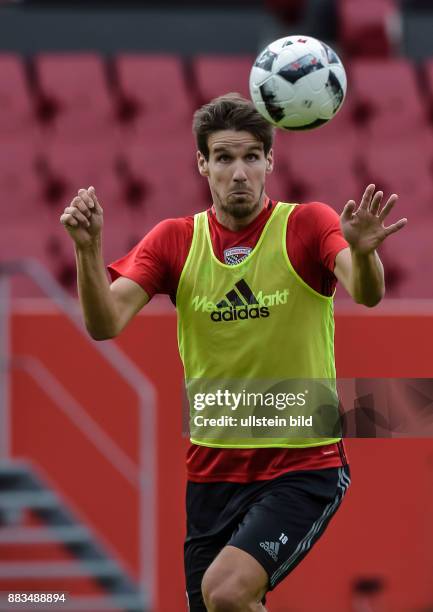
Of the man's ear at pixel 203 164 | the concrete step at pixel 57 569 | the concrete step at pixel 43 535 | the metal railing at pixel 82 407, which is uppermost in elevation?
the man's ear at pixel 203 164

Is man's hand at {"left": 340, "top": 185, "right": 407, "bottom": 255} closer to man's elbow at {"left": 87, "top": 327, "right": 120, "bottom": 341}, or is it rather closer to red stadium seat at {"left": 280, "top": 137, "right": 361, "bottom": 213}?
man's elbow at {"left": 87, "top": 327, "right": 120, "bottom": 341}

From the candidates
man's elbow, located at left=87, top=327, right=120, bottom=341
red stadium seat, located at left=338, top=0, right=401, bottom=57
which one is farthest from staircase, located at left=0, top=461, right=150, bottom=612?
red stadium seat, located at left=338, top=0, right=401, bottom=57

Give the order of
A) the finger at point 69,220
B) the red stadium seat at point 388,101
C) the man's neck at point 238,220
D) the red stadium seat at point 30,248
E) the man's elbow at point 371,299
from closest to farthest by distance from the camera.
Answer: the man's elbow at point 371,299 → the finger at point 69,220 → the man's neck at point 238,220 → the red stadium seat at point 30,248 → the red stadium seat at point 388,101

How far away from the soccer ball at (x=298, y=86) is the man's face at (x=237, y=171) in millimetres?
193

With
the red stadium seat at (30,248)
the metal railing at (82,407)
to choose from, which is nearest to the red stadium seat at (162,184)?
the red stadium seat at (30,248)

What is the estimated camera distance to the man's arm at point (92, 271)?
4.68 metres

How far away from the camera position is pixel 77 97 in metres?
11.6

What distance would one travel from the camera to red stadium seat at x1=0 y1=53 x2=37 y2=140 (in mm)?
11359

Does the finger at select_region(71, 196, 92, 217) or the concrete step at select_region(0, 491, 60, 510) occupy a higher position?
the finger at select_region(71, 196, 92, 217)

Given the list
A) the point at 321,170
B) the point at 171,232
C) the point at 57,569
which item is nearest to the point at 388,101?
the point at 321,170

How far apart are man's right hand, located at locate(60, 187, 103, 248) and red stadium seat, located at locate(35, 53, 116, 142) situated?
6.85 metres

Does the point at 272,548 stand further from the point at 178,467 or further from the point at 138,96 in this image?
the point at 138,96

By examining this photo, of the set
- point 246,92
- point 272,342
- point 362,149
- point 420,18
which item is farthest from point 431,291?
point 272,342

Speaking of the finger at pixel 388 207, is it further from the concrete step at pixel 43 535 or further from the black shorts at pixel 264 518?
the concrete step at pixel 43 535
